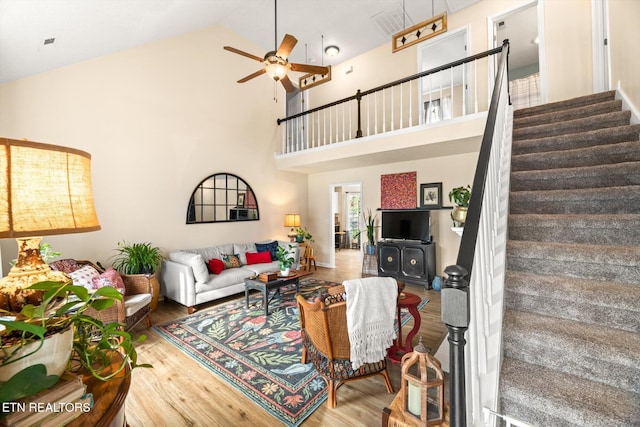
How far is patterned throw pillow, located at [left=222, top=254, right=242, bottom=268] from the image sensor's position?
4586 mm

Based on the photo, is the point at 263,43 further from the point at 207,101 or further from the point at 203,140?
the point at 203,140

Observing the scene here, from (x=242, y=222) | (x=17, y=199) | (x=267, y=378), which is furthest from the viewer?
(x=242, y=222)

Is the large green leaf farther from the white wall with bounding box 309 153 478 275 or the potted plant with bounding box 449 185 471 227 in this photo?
the white wall with bounding box 309 153 478 275

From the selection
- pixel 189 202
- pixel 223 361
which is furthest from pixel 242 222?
pixel 223 361

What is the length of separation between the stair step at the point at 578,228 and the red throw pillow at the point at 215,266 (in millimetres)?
3831

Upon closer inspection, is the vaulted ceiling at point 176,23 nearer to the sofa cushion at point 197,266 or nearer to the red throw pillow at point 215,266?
the sofa cushion at point 197,266

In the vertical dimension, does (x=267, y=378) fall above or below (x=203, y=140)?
below

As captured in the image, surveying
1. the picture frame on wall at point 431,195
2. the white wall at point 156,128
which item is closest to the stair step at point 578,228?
the picture frame on wall at point 431,195

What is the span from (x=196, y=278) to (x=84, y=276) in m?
1.21

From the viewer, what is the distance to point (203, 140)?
4914mm

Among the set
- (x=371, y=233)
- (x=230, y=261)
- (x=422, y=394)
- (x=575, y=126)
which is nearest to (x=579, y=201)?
(x=575, y=126)

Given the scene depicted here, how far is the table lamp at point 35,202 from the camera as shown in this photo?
0.73m

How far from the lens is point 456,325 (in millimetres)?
775

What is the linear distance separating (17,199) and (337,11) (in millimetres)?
5709
